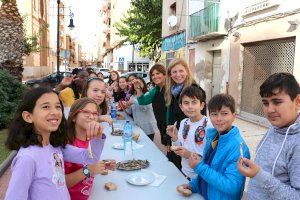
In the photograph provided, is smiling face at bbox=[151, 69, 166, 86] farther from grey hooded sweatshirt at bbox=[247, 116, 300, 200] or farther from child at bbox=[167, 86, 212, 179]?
grey hooded sweatshirt at bbox=[247, 116, 300, 200]

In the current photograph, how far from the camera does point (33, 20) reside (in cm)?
3150

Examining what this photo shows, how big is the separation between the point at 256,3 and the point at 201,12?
5459 millimetres

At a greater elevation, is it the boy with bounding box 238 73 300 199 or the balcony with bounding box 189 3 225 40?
the balcony with bounding box 189 3 225 40

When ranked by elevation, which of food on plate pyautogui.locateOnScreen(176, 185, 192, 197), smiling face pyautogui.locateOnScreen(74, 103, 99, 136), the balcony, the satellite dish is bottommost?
food on plate pyautogui.locateOnScreen(176, 185, 192, 197)

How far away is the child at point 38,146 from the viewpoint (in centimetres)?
179

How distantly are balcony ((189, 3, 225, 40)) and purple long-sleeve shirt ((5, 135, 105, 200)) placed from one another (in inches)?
513

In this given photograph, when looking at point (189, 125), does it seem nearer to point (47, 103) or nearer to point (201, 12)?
point (47, 103)

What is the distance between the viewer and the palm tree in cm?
1033

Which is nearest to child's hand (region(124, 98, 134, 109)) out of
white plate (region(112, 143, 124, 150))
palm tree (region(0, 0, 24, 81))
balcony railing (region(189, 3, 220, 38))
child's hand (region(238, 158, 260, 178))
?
white plate (region(112, 143, 124, 150))

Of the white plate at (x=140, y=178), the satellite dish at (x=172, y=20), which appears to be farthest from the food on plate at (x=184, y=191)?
the satellite dish at (x=172, y=20)

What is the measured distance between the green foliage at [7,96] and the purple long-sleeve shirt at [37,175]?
713 cm

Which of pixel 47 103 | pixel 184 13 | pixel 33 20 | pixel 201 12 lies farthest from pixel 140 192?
pixel 33 20

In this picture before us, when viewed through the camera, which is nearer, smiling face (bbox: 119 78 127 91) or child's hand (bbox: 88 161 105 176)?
child's hand (bbox: 88 161 105 176)

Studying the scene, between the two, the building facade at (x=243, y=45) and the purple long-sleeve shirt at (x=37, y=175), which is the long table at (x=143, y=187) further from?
the building facade at (x=243, y=45)
